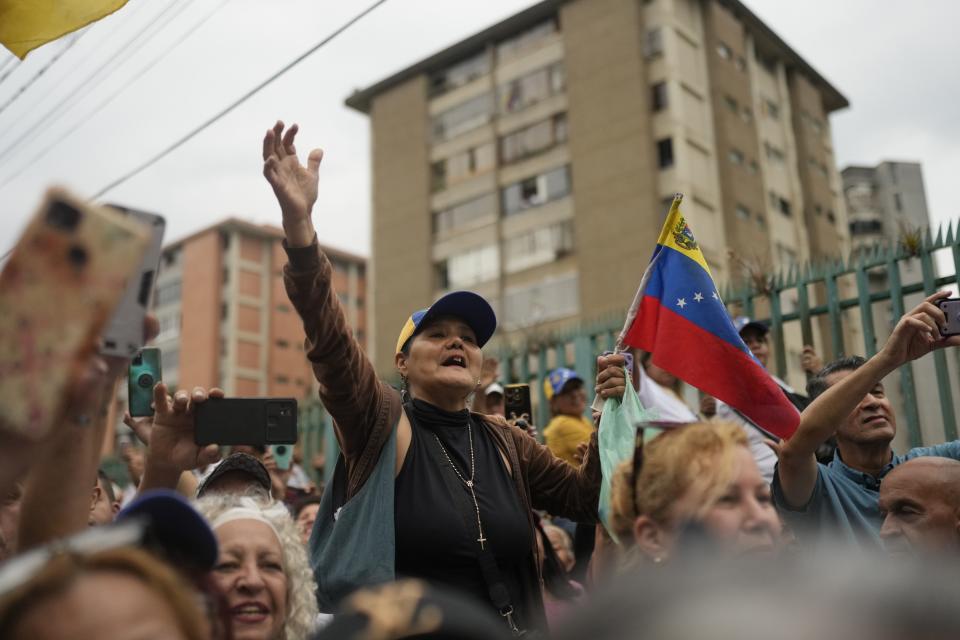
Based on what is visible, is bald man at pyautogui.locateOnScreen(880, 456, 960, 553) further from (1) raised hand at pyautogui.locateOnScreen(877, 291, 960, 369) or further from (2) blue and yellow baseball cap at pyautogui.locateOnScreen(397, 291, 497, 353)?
(2) blue and yellow baseball cap at pyautogui.locateOnScreen(397, 291, 497, 353)

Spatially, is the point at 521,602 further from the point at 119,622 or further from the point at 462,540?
the point at 119,622

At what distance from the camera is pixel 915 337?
337cm

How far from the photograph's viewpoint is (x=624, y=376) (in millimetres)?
3488

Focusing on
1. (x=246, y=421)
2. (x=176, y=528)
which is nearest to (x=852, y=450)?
(x=246, y=421)

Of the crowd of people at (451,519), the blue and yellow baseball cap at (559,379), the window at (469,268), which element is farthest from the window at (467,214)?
the crowd of people at (451,519)

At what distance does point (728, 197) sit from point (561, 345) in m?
24.8

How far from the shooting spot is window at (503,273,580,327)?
1276 inches

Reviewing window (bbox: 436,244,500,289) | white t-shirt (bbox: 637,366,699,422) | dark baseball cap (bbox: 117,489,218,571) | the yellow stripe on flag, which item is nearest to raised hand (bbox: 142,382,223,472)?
dark baseball cap (bbox: 117,489,218,571)

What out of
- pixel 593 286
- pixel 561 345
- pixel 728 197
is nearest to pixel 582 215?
pixel 593 286

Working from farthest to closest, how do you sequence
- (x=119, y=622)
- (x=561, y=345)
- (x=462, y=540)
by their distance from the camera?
(x=561, y=345) → (x=462, y=540) → (x=119, y=622)

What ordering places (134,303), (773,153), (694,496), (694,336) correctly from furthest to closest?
(773,153)
(694,336)
(694,496)
(134,303)

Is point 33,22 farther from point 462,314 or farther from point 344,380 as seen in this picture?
point 462,314

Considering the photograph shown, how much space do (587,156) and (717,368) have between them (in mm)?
29660

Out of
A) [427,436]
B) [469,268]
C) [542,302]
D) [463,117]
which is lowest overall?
[427,436]
